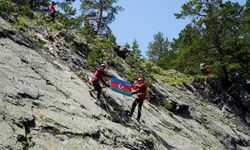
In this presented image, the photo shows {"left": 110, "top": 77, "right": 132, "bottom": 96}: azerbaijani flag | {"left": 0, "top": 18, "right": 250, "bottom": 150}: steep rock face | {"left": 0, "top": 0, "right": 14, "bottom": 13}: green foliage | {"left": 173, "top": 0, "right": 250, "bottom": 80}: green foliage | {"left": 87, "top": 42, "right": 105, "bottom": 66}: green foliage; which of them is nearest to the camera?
{"left": 0, "top": 18, "right": 250, "bottom": 150}: steep rock face

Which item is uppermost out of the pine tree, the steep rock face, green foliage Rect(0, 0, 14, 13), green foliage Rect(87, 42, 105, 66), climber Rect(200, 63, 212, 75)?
the pine tree

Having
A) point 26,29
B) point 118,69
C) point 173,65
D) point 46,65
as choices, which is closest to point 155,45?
point 173,65

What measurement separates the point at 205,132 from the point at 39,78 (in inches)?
463

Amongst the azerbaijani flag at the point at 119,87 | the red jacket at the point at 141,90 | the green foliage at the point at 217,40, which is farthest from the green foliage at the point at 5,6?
the green foliage at the point at 217,40

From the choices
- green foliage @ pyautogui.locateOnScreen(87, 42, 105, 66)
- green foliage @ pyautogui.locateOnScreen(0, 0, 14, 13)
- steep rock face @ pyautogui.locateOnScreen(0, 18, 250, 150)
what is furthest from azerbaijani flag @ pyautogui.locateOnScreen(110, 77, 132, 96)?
green foliage @ pyautogui.locateOnScreen(0, 0, 14, 13)

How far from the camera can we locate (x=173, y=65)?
36.6m

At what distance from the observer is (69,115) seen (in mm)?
14445

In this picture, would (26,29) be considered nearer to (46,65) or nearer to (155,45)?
(46,65)

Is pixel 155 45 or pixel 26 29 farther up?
pixel 155 45

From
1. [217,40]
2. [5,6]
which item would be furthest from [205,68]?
[5,6]

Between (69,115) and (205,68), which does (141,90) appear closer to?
(69,115)

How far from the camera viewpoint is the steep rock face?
491 inches

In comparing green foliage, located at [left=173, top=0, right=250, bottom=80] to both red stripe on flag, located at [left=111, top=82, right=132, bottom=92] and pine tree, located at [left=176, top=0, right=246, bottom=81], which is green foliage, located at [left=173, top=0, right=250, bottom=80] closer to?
pine tree, located at [left=176, top=0, right=246, bottom=81]

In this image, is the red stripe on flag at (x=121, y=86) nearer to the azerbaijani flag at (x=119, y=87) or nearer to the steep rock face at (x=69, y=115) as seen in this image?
the azerbaijani flag at (x=119, y=87)
